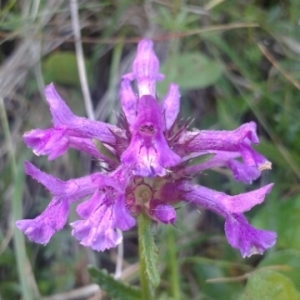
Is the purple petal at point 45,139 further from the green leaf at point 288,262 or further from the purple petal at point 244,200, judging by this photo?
the green leaf at point 288,262

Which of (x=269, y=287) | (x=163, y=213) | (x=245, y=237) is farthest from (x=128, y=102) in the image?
(x=269, y=287)

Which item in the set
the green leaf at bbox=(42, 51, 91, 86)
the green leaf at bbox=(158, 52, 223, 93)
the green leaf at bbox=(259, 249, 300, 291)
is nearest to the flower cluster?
the green leaf at bbox=(259, 249, 300, 291)

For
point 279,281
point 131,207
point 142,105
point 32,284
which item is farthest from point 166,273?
point 142,105

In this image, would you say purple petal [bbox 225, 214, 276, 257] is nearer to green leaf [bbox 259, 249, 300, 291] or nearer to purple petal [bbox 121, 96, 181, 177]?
purple petal [bbox 121, 96, 181, 177]

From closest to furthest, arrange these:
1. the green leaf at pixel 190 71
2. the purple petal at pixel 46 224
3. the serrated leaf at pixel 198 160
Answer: the purple petal at pixel 46 224
the serrated leaf at pixel 198 160
the green leaf at pixel 190 71

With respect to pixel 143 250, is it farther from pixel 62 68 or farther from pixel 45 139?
pixel 62 68

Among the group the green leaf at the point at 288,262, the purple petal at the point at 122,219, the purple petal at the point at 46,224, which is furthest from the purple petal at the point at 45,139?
the green leaf at the point at 288,262

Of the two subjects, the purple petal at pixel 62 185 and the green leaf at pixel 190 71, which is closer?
the purple petal at pixel 62 185
